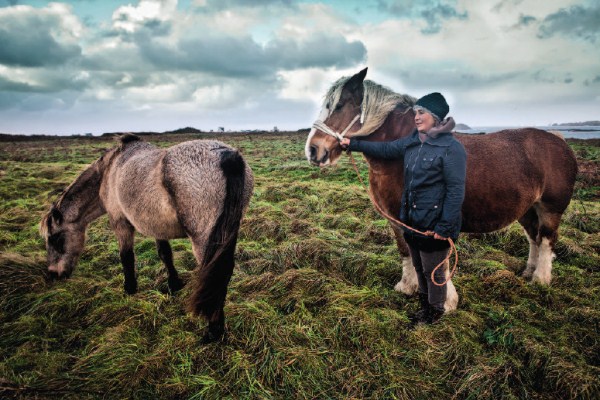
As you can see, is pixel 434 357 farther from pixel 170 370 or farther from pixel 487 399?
pixel 170 370

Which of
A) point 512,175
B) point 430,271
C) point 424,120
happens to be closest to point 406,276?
point 430,271

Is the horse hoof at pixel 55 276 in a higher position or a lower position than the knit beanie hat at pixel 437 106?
lower

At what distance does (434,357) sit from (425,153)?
1885 mm

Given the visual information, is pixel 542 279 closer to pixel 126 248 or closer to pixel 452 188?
pixel 452 188

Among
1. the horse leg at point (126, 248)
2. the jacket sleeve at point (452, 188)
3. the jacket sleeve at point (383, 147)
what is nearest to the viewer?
the jacket sleeve at point (452, 188)

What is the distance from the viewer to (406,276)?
3.70 m

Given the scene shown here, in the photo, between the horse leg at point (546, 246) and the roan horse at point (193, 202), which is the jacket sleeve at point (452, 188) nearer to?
the roan horse at point (193, 202)

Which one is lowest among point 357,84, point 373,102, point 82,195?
point 82,195

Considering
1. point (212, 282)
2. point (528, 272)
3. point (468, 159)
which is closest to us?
point (212, 282)

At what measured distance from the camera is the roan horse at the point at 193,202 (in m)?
2.50

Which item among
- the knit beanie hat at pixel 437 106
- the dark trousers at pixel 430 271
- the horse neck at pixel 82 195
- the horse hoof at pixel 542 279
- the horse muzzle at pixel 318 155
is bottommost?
the horse hoof at pixel 542 279

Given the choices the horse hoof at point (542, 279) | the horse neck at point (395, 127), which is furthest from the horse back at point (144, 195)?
the horse hoof at point (542, 279)

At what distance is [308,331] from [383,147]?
6.78 ft

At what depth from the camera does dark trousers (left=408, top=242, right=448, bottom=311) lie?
2801 millimetres
